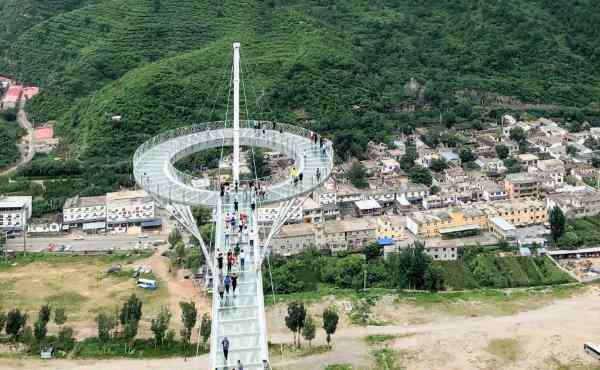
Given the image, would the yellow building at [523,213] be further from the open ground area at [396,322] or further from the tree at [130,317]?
the tree at [130,317]

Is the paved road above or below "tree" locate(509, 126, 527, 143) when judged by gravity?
below

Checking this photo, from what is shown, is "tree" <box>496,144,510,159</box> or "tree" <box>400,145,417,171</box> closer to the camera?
"tree" <box>400,145,417,171</box>

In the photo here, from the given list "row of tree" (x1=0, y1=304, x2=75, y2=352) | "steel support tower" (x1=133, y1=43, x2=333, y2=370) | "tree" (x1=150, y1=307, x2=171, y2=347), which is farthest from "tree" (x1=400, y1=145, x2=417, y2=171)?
"row of tree" (x1=0, y1=304, x2=75, y2=352)

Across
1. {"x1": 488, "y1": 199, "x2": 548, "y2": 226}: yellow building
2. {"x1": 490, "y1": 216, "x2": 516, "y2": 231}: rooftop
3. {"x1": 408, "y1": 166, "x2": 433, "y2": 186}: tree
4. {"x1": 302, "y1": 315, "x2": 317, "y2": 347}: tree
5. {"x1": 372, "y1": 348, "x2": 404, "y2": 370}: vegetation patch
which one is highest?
{"x1": 408, "y1": 166, "x2": 433, "y2": 186}: tree

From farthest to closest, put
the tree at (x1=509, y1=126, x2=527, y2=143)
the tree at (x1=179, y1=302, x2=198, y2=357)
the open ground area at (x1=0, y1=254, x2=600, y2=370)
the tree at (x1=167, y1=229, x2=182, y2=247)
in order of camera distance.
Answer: the tree at (x1=509, y1=126, x2=527, y2=143) < the tree at (x1=167, y1=229, x2=182, y2=247) < the tree at (x1=179, y1=302, x2=198, y2=357) < the open ground area at (x1=0, y1=254, x2=600, y2=370)

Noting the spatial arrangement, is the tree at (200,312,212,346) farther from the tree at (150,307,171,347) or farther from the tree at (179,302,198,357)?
the tree at (150,307,171,347)

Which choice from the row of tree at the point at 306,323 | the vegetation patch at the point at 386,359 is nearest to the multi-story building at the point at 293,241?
the row of tree at the point at 306,323

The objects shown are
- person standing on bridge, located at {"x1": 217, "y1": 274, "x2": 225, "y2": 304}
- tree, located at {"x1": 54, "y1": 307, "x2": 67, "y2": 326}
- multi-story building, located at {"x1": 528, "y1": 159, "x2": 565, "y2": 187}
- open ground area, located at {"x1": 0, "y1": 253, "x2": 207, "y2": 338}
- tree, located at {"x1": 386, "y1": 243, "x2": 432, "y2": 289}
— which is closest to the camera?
person standing on bridge, located at {"x1": 217, "y1": 274, "x2": 225, "y2": 304}
